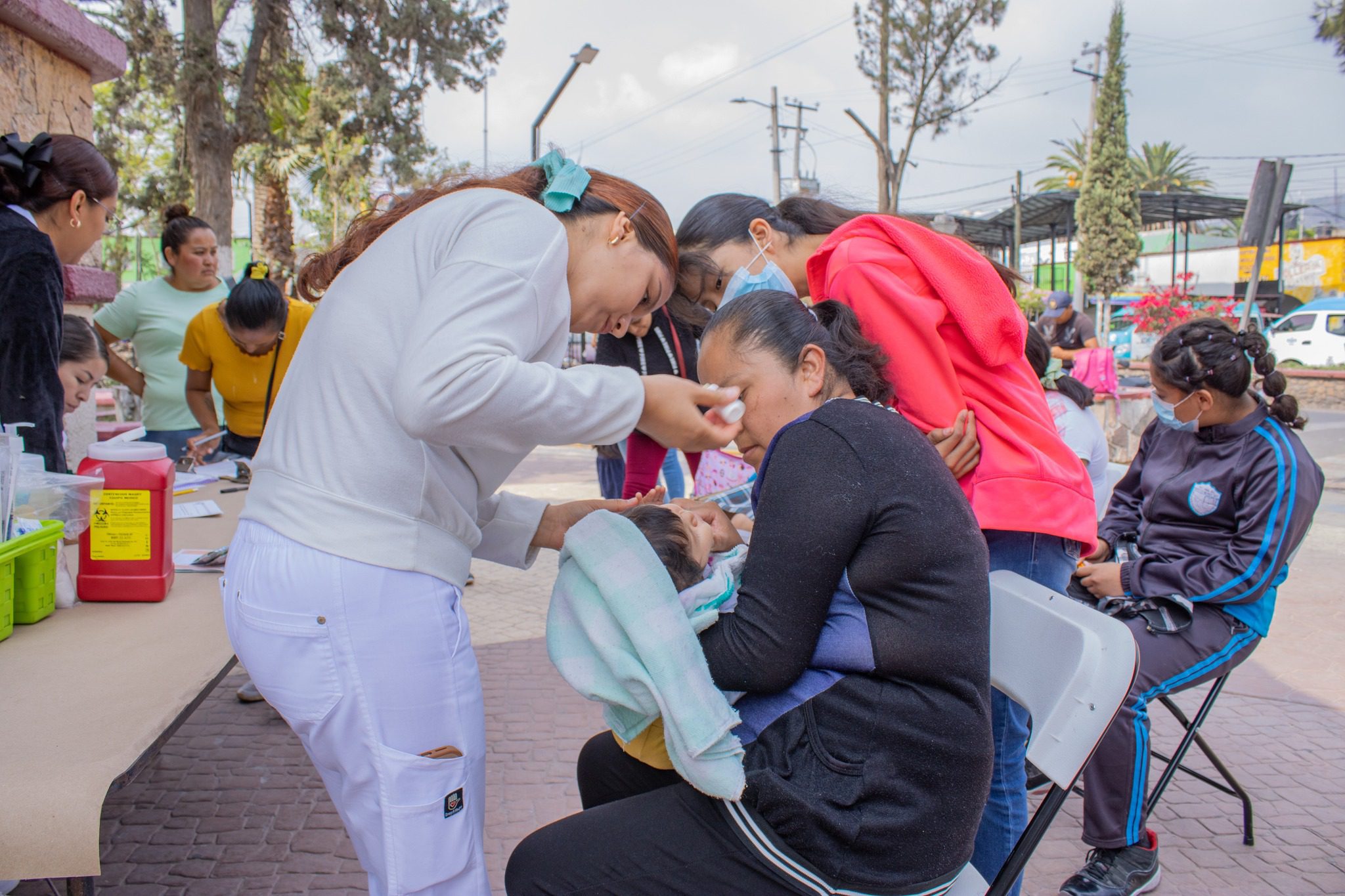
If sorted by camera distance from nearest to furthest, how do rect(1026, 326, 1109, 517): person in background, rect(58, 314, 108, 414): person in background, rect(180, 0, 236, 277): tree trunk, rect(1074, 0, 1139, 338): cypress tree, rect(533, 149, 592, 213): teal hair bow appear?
rect(533, 149, 592, 213): teal hair bow
rect(58, 314, 108, 414): person in background
rect(1026, 326, 1109, 517): person in background
rect(180, 0, 236, 277): tree trunk
rect(1074, 0, 1139, 338): cypress tree

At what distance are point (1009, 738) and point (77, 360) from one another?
3.36 meters

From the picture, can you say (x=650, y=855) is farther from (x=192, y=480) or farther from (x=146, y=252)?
(x=146, y=252)

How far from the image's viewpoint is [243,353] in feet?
13.4

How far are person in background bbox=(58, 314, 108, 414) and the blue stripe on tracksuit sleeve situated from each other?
3.82 metres

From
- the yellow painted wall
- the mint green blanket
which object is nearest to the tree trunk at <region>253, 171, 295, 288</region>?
the mint green blanket

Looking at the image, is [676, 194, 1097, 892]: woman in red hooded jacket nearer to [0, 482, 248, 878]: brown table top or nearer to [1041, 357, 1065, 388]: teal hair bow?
[0, 482, 248, 878]: brown table top

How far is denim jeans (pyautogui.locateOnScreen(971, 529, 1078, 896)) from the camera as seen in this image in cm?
202

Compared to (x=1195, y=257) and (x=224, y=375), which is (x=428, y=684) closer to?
(x=224, y=375)

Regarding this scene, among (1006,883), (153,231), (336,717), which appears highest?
(153,231)

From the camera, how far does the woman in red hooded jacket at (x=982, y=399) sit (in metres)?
1.97

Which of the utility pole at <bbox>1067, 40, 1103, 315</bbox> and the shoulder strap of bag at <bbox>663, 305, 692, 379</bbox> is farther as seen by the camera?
the utility pole at <bbox>1067, 40, 1103, 315</bbox>

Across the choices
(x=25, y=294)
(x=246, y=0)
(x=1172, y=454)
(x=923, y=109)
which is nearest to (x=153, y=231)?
(x=246, y=0)

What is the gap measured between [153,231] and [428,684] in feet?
74.0

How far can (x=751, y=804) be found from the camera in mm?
1382
